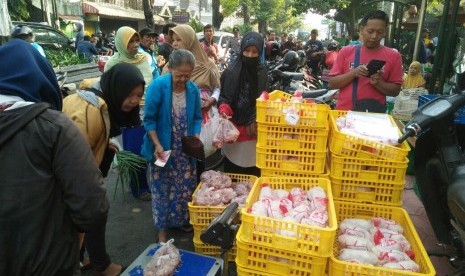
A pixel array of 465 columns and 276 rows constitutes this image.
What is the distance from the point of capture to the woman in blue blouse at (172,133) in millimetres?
2789

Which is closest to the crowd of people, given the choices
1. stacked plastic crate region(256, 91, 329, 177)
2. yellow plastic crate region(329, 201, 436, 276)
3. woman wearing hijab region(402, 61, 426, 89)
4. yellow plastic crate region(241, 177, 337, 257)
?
yellow plastic crate region(241, 177, 337, 257)

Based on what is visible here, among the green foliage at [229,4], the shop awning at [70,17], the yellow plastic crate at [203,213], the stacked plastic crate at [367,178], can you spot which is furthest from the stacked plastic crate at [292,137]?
the green foliage at [229,4]

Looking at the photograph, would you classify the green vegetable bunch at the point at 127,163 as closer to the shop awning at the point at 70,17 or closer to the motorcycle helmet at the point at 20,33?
the motorcycle helmet at the point at 20,33

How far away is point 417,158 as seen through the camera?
107 inches

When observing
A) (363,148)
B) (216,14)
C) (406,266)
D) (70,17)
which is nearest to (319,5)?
(216,14)

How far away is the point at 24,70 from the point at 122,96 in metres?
0.90

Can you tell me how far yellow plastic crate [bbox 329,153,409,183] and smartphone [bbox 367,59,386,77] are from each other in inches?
38.8

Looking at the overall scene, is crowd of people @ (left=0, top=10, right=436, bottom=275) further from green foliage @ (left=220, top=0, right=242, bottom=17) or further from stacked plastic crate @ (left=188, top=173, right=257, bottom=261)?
green foliage @ (left=220, top=0, right=242, bottom=17)

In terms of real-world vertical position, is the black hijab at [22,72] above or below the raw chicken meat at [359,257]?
above

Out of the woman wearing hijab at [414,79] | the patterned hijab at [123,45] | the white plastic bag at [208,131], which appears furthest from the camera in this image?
the woman wearing hijab at [414,79]

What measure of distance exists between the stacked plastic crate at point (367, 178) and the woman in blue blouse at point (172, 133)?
1226 mm

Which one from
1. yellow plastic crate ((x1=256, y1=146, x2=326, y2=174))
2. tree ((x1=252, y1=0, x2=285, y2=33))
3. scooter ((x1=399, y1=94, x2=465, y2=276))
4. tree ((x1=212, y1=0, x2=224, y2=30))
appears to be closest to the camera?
scooter ((x1=399, y1=94, x2=465, y2=276))

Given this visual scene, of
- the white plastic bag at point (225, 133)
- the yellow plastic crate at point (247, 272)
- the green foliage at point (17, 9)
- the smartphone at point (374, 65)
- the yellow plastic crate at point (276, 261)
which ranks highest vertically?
the green foliage at point (17, 9)

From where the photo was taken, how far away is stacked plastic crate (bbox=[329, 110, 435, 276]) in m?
2.12
